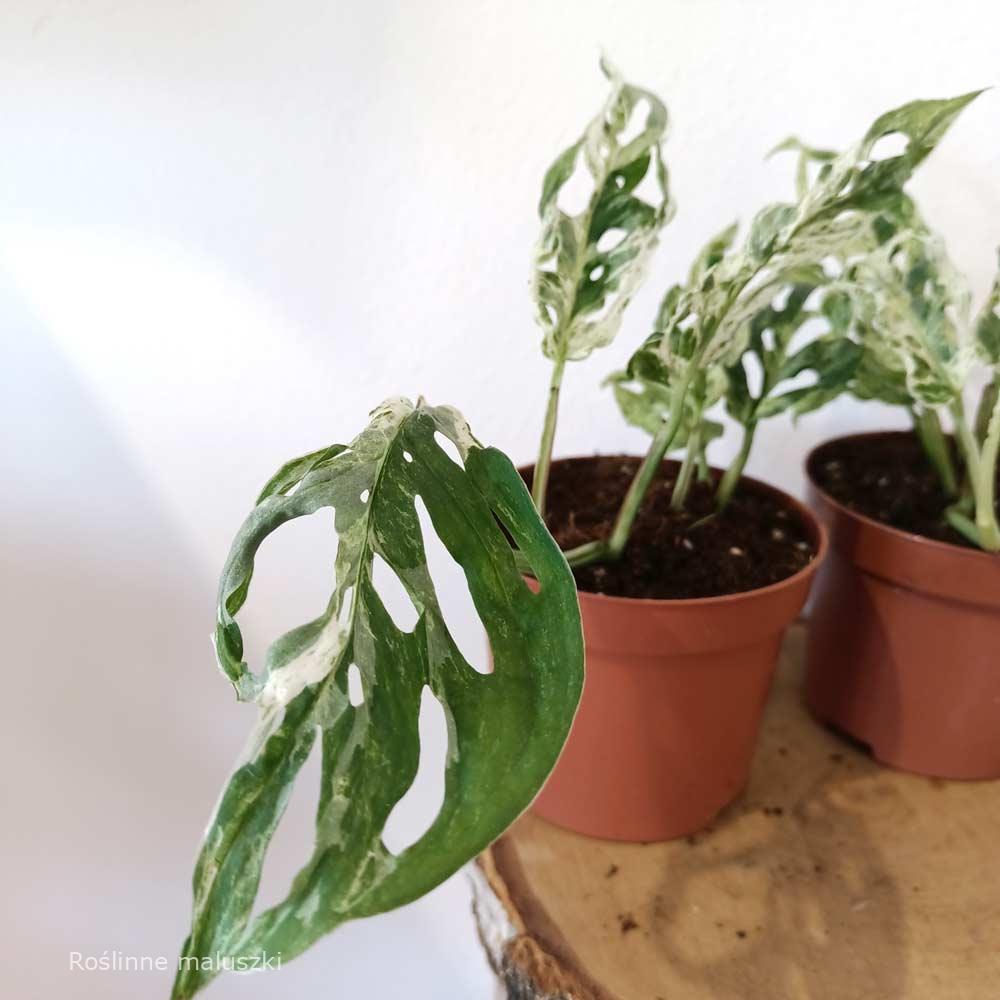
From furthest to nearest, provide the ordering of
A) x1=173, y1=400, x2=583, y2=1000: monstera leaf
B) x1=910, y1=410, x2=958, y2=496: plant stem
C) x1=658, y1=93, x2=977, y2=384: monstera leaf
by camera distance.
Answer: x1=910, y1=410, x2=958, y2=496: plant stem
x1=658, y1=93, x2=977, y2=384: monstera leaf
x1=173, y1=400, x2=583, y2=1000: monstera leaf

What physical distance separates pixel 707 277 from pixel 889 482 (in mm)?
353

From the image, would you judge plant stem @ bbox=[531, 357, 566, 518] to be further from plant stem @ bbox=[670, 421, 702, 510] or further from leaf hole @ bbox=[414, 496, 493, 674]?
leaf hole @ bbox=[414, 496, 493, 674]

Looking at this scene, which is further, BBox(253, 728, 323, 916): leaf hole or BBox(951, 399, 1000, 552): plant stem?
BBox(253, 728, 323, 916): leaf hole

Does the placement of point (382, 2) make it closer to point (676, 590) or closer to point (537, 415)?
point (537, 415)

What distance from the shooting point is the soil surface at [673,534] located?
579mm

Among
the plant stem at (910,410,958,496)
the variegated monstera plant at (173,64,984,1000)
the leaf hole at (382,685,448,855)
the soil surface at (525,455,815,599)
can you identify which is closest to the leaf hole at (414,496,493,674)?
the leaf hole at (382,685,448,855)

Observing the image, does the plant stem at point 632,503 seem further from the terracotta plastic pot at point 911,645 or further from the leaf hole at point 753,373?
the leaf hole at point 753,373

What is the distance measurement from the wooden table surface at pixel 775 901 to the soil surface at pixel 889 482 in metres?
0.21

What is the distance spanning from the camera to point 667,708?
22.5 inches

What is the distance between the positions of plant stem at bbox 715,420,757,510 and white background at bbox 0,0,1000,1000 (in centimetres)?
22

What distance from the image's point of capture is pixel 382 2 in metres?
0.71

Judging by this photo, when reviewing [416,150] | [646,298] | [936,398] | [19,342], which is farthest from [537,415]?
[19,342]

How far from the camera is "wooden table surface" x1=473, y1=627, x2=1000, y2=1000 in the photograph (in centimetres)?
52

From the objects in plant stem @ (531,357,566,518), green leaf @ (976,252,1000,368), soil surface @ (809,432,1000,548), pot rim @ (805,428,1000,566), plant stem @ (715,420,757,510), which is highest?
green leaf @ (976,252,1000,368)
